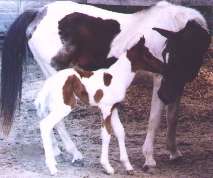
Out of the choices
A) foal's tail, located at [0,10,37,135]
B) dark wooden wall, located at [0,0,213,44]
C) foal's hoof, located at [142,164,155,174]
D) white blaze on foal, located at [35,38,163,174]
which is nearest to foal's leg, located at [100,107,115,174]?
white blaze on foal, located at [35,38,163,174]

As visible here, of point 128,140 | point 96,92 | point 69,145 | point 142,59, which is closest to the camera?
point 96,92

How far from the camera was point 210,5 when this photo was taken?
742 cm

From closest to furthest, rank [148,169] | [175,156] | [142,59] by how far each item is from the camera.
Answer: [142,59] < [148,169] < [175,156]

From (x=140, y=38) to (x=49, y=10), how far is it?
94 centimetres

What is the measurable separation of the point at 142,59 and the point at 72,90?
23.2 inches

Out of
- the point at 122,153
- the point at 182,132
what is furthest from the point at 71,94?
the point at 182,132

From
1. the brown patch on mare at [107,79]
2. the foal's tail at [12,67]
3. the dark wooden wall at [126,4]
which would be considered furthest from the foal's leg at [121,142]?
the dark wooden wall at [126,4]

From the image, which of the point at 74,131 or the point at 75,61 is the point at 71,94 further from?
the point at 74,131

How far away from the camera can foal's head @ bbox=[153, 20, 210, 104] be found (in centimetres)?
454

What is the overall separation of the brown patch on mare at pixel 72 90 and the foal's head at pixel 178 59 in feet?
2.15

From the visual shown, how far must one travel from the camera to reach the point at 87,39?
196 inches

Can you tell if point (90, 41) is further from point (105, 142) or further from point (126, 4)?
point (126, 4)

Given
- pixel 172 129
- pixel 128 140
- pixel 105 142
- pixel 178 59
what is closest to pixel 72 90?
pixel 105 142

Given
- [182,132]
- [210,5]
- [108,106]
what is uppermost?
[108,106]
